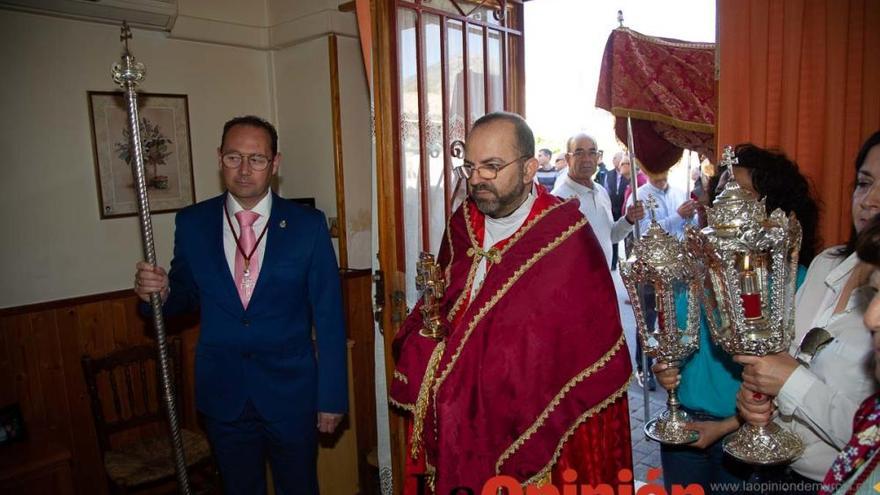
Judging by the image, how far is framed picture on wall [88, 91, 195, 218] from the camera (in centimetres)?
306

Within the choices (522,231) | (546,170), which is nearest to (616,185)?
(546,170)

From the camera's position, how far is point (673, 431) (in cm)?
148

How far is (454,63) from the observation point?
2957 millimetres

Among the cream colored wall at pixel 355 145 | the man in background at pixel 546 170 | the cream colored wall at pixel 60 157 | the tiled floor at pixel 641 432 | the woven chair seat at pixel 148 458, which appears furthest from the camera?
the man in background at pixel 546 170

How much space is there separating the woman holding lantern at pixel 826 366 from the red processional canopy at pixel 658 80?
1.67 metres

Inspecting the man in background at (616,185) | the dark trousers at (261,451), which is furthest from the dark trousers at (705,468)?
the man in background at (616,185)

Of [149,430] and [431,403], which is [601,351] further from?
[149,430]

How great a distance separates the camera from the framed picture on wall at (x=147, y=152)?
3.06 meters

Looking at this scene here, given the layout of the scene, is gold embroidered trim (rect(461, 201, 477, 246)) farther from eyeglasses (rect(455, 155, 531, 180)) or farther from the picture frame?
the picture frame

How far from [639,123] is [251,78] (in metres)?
2.43

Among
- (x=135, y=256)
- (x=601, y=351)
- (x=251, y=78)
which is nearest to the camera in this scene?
(x=601, y=351)

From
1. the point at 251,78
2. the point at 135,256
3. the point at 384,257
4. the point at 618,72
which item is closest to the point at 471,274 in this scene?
the point at 384,257

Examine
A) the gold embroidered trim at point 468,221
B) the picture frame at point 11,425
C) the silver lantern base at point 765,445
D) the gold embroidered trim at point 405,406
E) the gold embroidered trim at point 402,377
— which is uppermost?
the gold embroidered trim at point 468,221

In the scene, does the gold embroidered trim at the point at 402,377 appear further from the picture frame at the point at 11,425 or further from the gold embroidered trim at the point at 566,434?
the picture frame at the point at 11,425
